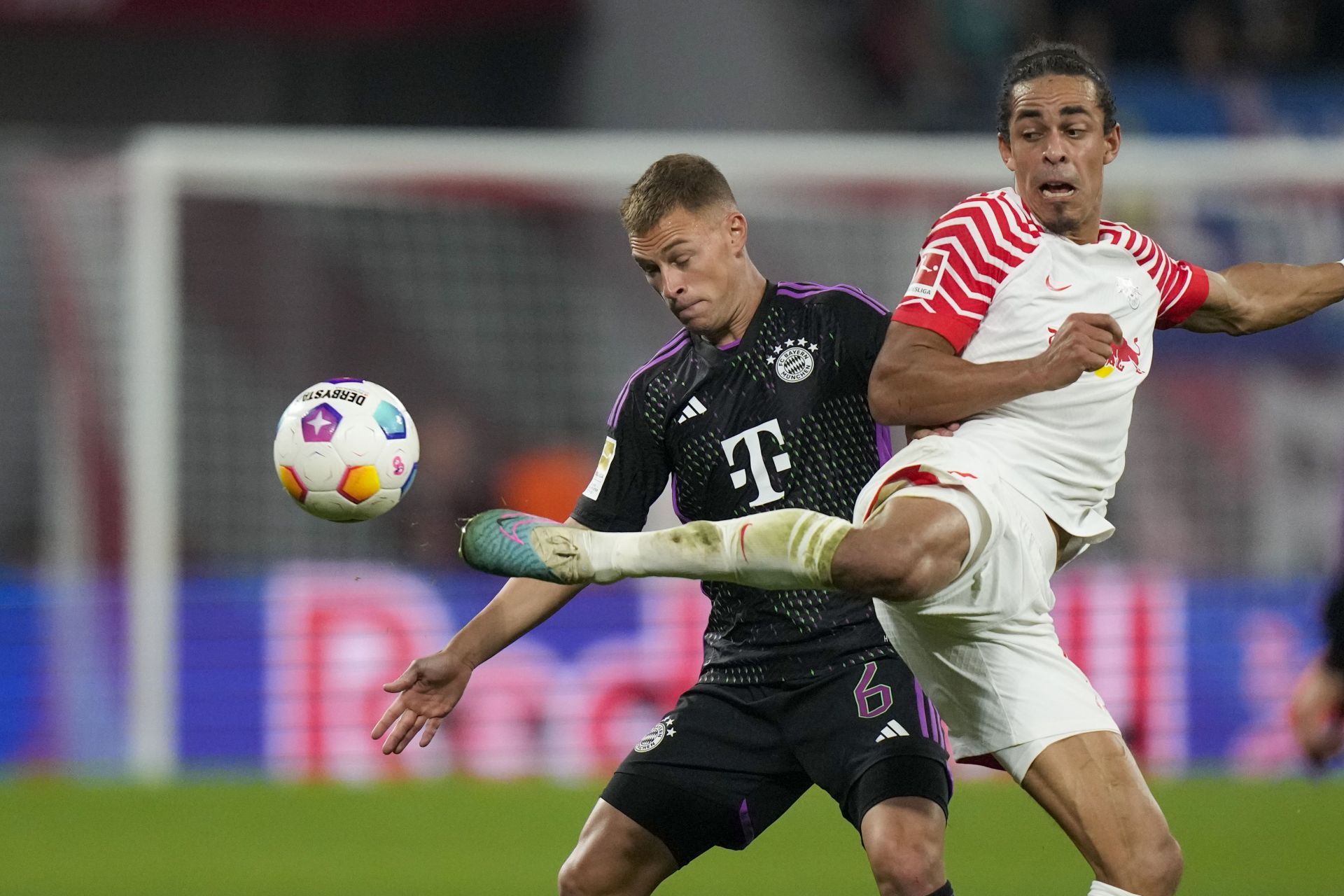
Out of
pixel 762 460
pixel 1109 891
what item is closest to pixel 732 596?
pixel 762 460

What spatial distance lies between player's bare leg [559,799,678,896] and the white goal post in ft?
20.7

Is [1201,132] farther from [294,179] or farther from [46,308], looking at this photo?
[46,308]

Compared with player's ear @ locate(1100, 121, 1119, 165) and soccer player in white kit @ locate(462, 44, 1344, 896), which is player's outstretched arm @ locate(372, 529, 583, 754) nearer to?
soccer player in white kit @ locate(462, 44, 1344, 896)

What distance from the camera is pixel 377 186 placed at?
11234 millimetres

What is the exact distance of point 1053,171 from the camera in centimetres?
408

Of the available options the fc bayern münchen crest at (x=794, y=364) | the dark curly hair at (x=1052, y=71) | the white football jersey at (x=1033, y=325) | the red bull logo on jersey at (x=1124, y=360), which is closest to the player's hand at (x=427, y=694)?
the fc bayern münchen crest at (x=794, y=364)

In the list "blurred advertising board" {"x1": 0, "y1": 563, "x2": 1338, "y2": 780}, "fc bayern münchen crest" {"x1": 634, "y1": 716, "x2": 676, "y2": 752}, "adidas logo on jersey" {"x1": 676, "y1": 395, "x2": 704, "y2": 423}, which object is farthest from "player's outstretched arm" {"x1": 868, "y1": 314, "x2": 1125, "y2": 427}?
"blurred advertising board" {"x1": 0, "y1": 563, "x2": 1338, "y2": 780}

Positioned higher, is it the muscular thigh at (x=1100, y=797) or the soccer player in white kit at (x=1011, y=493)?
the soccer player in white kit at (x=1011, y=493)

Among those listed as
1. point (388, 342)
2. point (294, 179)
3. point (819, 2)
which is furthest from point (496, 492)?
point (819, 2)

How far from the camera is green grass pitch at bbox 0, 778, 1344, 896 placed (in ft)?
22.9

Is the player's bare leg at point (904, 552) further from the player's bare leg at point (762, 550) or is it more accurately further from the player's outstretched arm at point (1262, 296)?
the player's outstretched arm at point (1262, 296)

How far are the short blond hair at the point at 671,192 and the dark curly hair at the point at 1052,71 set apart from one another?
2.14 feet

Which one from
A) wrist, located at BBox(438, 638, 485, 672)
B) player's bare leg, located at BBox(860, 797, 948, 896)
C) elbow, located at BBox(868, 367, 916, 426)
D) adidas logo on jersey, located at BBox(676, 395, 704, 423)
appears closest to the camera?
player's bare leg, located at BBox(860, 797, 948, 896)

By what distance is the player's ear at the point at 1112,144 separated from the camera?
420 centimetres
